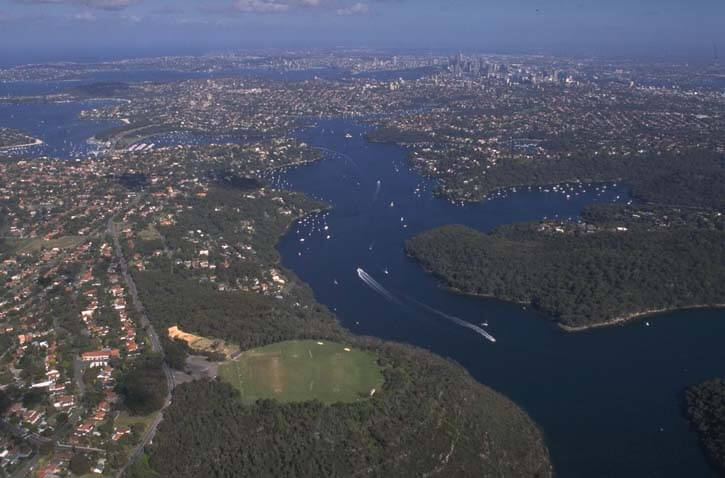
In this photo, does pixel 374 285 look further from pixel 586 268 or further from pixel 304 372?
pixel 304 372

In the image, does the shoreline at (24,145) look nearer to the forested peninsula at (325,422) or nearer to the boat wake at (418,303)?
the forested peninsula at (325,422)

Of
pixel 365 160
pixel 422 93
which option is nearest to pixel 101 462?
pixel 365 160

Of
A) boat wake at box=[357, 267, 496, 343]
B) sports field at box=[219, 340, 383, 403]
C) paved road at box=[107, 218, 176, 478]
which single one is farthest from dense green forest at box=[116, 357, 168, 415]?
boat wake at box=[357, 267, 496, 343]

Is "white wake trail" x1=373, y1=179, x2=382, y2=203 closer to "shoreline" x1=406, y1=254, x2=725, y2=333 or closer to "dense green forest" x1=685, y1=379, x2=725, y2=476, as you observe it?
"shoreline" x1=406, y1=254, x2=725, y2=333

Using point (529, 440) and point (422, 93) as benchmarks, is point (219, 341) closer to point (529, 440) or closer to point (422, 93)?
point (529, 440)

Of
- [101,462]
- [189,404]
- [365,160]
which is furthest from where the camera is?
[365,160]
